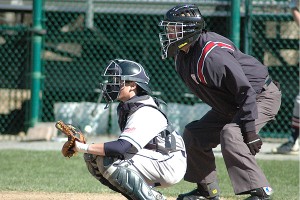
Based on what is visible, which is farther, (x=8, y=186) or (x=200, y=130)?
(x=8, y=186)

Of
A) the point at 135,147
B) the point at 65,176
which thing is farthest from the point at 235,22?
the point at 135,147

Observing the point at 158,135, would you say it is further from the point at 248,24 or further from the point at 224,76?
the point at 248,24

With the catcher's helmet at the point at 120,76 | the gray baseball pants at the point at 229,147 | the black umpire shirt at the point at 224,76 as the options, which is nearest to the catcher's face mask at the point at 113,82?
the catcher's helmet at the point at 120,76

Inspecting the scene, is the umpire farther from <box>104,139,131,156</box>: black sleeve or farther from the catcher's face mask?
<box>104,139,131,156</box>: black sleeve

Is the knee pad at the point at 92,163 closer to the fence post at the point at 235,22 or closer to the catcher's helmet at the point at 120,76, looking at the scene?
the catcher's helmet at the point at 120,76

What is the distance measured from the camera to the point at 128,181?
5020mm

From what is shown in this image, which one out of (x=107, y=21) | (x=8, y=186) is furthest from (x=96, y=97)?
(x=8, y=186)

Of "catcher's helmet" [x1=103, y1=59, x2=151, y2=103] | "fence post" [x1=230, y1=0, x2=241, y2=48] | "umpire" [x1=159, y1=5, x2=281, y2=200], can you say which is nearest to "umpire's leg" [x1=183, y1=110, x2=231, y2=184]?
"umpire" [x1=159, y1=5, x2=281, y2=200]

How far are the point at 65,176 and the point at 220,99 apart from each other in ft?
9.02

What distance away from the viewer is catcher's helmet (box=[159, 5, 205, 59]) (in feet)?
18.6

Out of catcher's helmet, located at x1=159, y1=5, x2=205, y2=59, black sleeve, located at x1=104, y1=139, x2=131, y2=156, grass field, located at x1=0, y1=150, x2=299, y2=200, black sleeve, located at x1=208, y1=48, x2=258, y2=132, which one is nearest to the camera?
black sleeve, located at x1=104, y1=139, x2=131, y2=156

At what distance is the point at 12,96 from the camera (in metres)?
11.2

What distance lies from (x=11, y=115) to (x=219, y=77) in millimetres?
6154

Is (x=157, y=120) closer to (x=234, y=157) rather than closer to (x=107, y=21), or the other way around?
(x=234, y=157)
